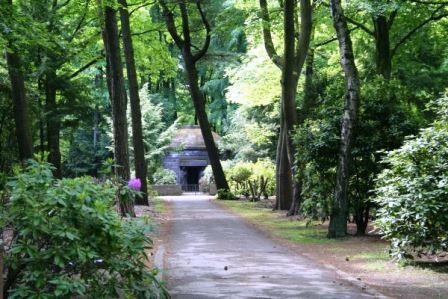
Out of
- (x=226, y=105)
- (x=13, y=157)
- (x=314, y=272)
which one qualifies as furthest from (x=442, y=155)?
Result: (x=226, y=105)

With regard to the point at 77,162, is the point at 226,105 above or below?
above

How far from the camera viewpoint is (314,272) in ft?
30.8

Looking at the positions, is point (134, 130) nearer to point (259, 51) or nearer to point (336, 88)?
point (259, 51)

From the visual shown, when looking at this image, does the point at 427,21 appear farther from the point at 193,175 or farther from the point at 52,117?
the point at 193,175

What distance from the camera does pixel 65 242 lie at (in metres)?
5.28

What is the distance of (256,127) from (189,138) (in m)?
17.2

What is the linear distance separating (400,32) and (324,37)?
18.6ft

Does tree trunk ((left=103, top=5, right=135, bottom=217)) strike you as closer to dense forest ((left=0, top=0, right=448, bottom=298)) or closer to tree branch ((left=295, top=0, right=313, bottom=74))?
dense forest ((left=0, top=0, right=448, bottom=298))

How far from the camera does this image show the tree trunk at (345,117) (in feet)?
43.6

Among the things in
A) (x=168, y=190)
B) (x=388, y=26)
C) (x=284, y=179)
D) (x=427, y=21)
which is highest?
(x=427, y=21)

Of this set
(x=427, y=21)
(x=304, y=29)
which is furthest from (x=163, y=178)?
(x=427, y=21)

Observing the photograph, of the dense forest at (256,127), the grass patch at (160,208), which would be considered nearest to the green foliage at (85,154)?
the dense forest at (256,127)

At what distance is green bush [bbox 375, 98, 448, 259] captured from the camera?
9.23 m

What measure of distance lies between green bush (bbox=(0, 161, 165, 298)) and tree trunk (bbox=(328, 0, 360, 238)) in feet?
27.7
